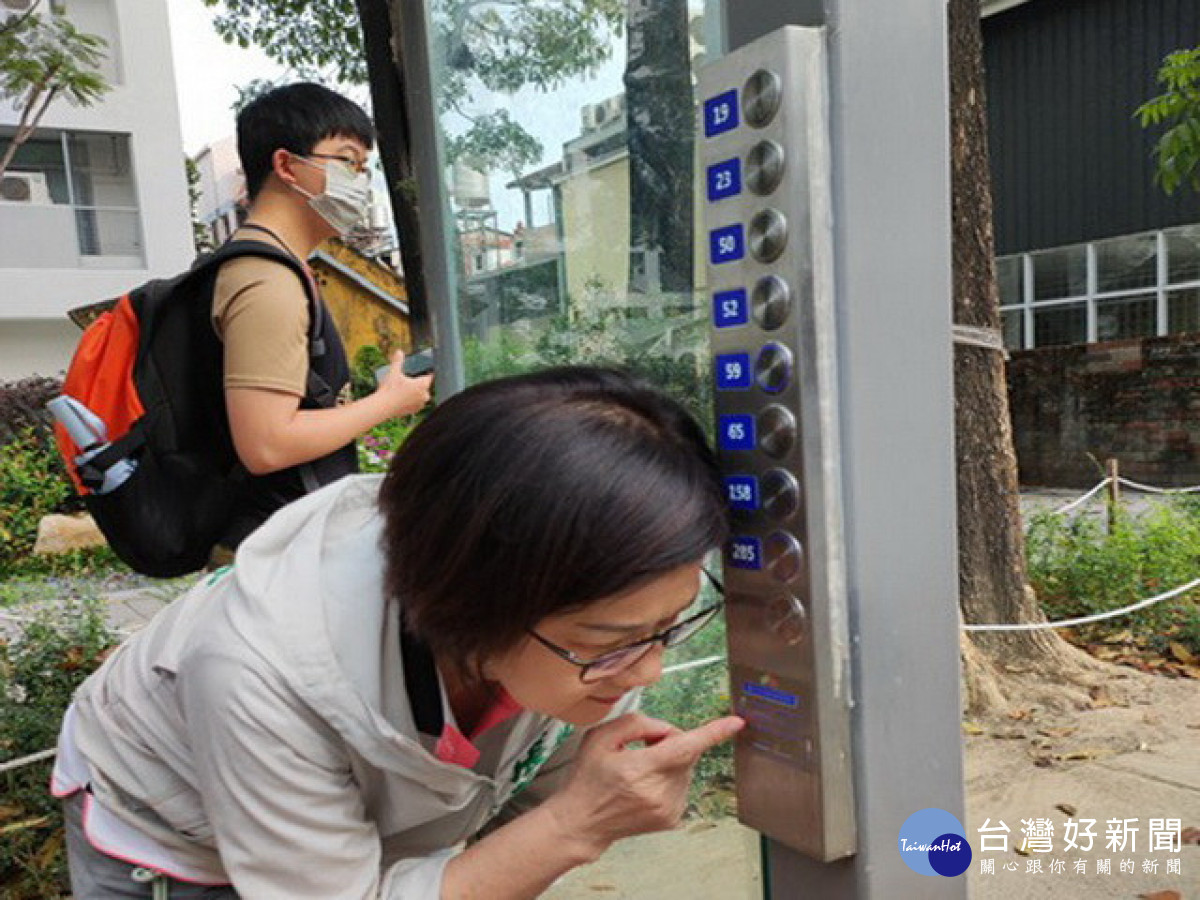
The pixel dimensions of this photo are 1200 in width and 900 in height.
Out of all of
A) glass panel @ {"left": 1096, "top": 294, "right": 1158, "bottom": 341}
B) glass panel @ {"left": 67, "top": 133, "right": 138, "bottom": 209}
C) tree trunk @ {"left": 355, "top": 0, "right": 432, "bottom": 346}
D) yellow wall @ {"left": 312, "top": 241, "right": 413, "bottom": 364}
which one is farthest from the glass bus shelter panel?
glass panel @ {"left": 67, "top": 133, "right": 138, "bottom": 209}

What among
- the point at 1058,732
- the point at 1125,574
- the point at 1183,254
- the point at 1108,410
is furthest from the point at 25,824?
the point at 1183,254


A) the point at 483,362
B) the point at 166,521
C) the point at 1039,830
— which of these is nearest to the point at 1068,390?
the point at 1039,830

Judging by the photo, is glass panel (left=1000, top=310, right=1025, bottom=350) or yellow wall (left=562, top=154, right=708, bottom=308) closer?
yellow wall (left=562, top=154, right=708, bottom=308)

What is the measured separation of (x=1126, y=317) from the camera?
1024 cm

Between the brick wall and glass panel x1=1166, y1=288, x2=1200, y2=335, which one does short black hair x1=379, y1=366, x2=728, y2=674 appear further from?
glass panel x1=1166, y1=288, x2=1200, y2=335

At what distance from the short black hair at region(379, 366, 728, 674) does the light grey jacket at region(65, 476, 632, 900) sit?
97 mm

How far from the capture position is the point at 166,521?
5.21ft

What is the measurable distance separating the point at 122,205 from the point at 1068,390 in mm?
12537

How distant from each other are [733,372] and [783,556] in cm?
17

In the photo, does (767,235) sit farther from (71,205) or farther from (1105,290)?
(71,205)

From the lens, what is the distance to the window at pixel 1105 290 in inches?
378

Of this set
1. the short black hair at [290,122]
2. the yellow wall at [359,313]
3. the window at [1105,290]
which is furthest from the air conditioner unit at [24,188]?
the short black hair at [290,122]

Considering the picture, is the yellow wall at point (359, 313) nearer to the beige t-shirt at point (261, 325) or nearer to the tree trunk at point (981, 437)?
the tree trunk at point (981, 437)

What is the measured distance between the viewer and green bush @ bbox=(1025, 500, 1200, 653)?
12.3 ft
